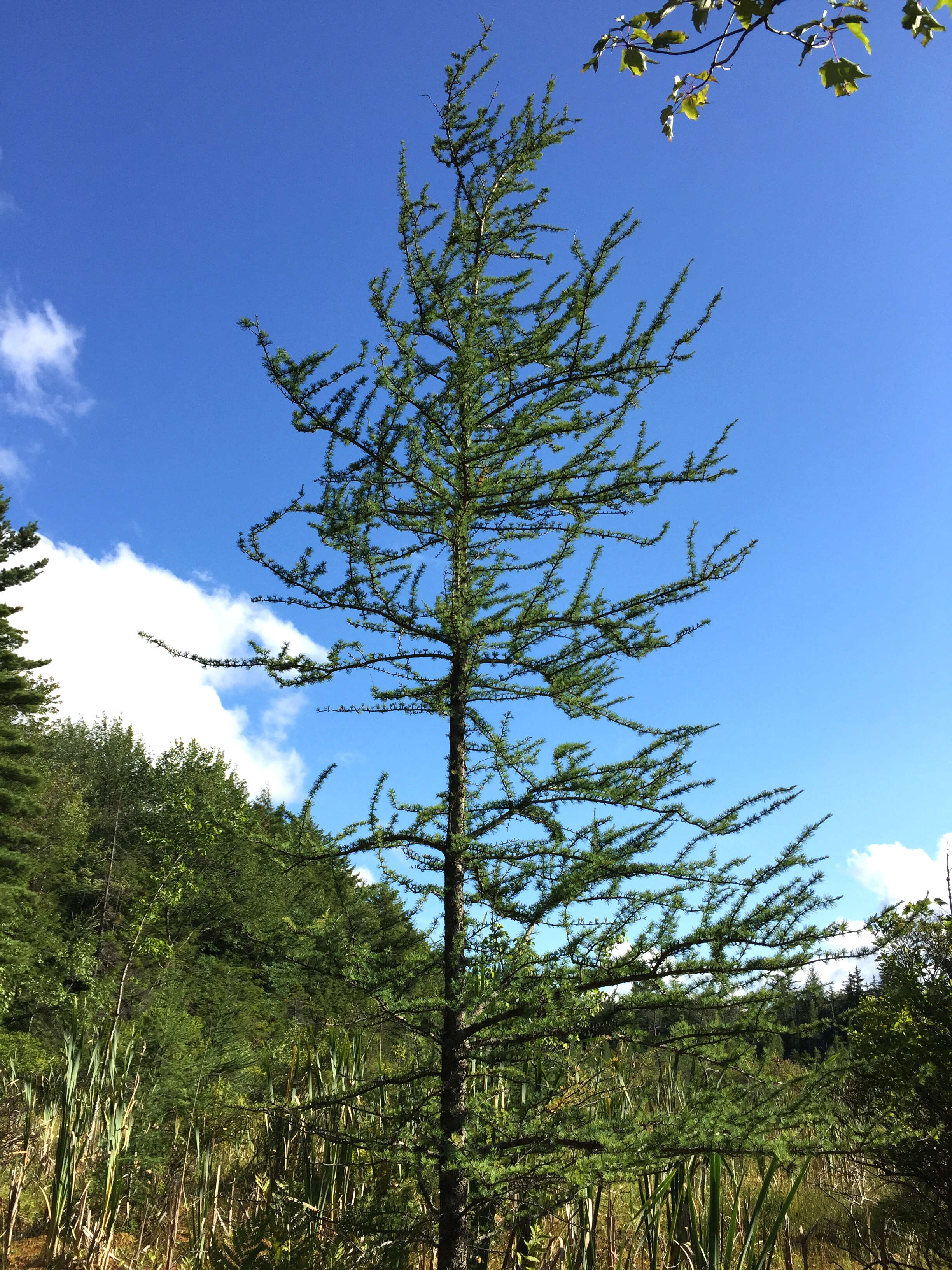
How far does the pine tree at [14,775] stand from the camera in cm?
1841

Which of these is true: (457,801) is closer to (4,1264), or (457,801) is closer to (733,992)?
(733,992)

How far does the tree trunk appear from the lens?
322 cm

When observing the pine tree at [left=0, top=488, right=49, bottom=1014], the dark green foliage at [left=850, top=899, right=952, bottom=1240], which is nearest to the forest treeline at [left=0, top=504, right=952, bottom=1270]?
the dark green foliage at [left=850, top=899, right=952, bottom=1240]

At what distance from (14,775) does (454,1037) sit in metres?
19.5

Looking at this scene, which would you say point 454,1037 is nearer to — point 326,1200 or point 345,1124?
point 326,1200

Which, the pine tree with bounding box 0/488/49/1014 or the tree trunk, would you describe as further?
the pine tree with bounding box 0/488/49/1014

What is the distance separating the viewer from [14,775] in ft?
62.4

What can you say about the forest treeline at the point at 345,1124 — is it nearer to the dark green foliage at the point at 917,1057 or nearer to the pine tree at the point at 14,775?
the dark green foliage at the point at 917,1057

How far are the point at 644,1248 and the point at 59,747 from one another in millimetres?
41245

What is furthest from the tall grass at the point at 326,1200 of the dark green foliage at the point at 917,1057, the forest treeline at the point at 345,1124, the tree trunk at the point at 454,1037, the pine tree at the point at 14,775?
the pine tree at the point at 14,775

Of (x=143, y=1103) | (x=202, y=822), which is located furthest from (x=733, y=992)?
(x=143, y=1103)

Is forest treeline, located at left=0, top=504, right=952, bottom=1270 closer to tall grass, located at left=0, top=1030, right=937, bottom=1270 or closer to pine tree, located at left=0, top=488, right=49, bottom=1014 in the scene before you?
tall grass, located at left=0, top=1030, right=937, bottom=1270

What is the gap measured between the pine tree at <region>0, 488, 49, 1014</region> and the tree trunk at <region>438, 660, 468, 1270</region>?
18.5 meters

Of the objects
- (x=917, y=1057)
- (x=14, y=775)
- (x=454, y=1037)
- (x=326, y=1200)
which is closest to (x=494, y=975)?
(x=454, y=1037)
